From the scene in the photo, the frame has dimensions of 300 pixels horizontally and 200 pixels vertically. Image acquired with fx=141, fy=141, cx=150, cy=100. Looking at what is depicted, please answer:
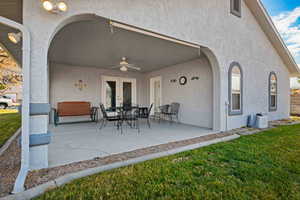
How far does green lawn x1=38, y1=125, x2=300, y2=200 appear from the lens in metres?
1.55

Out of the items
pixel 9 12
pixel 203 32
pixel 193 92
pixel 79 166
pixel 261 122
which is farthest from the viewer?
pixel 193 92

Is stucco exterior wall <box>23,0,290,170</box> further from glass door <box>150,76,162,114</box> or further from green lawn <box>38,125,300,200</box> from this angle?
glass door <box>150,76,162,114</box>

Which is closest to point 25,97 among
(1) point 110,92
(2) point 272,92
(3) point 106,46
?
(3) point 106,46

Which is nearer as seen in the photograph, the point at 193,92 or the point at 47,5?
the point at 47,5

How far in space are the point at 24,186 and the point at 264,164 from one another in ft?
10.9

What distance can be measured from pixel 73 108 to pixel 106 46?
331cm

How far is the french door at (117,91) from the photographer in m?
7.05

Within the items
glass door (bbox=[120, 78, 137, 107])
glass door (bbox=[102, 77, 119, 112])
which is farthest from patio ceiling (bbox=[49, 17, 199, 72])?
glass door (bbox=[120, 78, 137, 107])

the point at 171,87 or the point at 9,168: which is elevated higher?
the point at 171,87

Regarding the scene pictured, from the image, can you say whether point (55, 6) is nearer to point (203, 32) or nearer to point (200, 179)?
point (200, 179)

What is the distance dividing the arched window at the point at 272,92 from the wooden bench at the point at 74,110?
26.0 ft

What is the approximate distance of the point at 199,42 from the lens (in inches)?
151

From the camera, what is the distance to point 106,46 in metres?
4.23

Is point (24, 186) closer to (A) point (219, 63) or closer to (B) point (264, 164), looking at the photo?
(B) point (264, 164)
